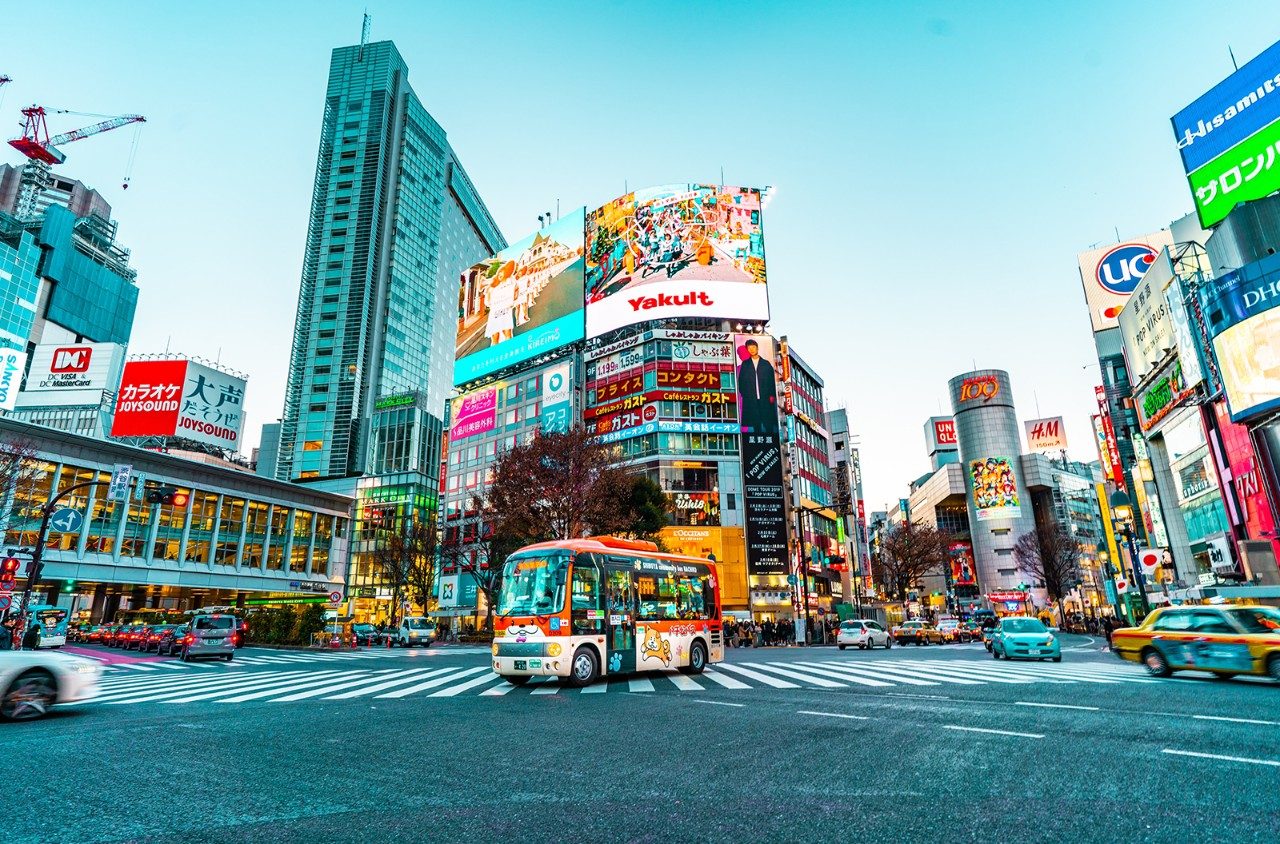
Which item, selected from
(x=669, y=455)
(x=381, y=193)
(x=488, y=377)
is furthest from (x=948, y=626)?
(x=381, y=193)

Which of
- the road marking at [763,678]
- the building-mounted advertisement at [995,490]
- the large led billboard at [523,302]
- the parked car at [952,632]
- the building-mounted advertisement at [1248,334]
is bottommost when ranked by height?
the parked car at [952,632]

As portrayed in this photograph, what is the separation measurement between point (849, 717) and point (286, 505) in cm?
6973

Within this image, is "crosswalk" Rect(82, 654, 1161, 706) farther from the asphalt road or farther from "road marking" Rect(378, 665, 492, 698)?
the asphalt road

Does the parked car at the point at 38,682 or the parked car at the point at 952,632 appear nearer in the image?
the parked car at the point at 38,682

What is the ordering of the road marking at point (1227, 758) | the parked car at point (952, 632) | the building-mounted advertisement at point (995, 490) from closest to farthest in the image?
the road marking at point (1227, 758) < the parked car at point (952, 632) < the building-mounted advertisement at point (995, 490)

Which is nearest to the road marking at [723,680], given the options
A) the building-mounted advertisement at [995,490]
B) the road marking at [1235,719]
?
the road marking at [1235,719]

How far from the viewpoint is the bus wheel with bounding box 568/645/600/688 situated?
13414 millimetres

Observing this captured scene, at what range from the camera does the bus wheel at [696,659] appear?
54.8 feet

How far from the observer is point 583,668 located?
44.8ft

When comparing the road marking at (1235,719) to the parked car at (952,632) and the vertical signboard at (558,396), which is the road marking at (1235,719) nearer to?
the parked car at (952,632)

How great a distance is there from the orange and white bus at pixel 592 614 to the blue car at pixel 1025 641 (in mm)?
10769

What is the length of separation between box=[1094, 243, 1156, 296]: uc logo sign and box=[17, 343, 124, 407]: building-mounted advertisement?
8175cm

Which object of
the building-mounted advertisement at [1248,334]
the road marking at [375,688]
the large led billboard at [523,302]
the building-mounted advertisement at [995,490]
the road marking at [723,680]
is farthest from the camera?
the building-mounted advertisement at [995,490]

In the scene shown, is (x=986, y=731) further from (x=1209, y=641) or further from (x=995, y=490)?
(x=995, y=490)
